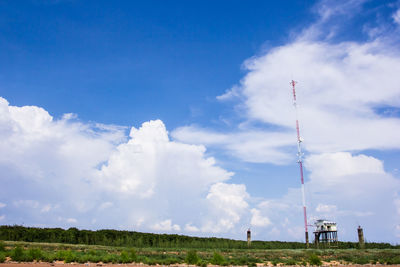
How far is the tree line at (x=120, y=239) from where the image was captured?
45.7m

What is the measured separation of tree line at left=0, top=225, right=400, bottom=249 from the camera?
45656 mm

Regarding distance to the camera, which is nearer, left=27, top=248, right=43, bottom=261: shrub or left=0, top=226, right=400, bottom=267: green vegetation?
left=27, top=248, right=43, bottom=261: shrub

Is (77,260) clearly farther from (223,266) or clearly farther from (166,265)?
(223,266)

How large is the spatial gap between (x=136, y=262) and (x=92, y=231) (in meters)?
30.0

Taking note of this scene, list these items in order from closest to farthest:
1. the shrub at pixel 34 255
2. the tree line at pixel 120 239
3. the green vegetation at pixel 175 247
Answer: the shrub at pixel 34 255 < the green vegetation at pixel 175 247 < the tree line at pixel 120 239

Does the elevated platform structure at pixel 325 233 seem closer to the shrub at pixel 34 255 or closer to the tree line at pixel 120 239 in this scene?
the tree line at pixel 120 239

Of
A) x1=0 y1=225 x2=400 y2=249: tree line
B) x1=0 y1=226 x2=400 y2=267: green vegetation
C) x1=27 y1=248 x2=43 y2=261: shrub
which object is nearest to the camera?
x1=27 y1=248 x2=43 y2=261: shrub

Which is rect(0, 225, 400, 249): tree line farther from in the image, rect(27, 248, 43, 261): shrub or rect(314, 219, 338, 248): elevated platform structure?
rect(27, 248, 43, 261): shrub

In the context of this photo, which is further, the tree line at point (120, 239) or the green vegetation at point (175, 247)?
the tree line at point (120, 239)

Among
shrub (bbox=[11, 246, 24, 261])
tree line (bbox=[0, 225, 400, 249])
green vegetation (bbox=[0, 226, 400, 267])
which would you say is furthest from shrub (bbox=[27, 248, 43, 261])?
tree line (bbox=[0, 225, 400, 249])

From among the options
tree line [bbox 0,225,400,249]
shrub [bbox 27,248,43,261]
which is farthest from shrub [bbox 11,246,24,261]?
tree line [bbox 0,225,400,249]

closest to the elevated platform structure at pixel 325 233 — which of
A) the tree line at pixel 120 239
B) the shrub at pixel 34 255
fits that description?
the tree line at pixel 120 239

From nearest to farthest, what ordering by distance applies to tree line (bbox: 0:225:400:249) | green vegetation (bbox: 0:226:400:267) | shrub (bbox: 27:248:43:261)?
shrub (bbox: 27:248:43:261)
green vegetation (bbox: 0:226:400:267)
tree line (bbox: 0:225:400:249)

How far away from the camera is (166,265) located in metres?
23.9
